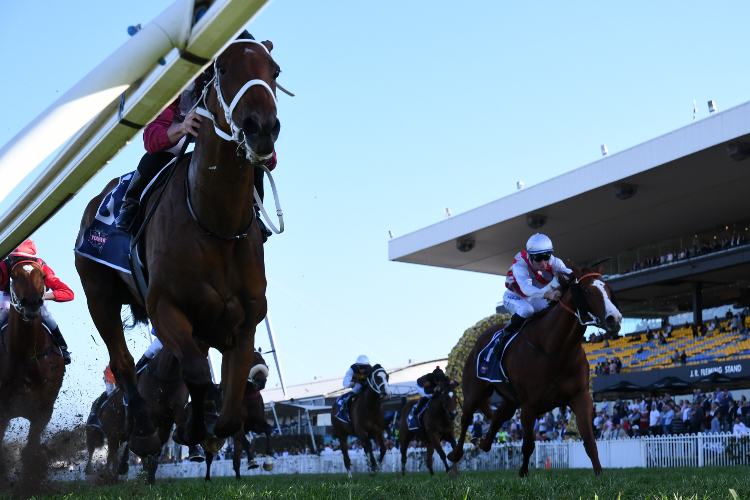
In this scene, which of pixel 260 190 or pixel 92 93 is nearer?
pixel 92 93

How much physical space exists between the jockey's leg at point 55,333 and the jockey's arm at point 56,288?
378 mm

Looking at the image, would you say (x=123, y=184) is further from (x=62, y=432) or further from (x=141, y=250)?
(x=62, y=432)

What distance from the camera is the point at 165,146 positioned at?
17.9ft

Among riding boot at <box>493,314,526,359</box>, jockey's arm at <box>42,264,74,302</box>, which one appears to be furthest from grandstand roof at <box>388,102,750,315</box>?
jockey's arm at <box>42,264,74,302</box>

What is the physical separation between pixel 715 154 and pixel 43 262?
937 inches

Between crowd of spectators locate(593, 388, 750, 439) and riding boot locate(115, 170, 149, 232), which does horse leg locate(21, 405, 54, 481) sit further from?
crowd of spectators locate(593, 388, 750, 439)

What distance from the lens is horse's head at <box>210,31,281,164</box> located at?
12.6 feet

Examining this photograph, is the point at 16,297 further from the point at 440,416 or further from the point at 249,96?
the point at 440,416

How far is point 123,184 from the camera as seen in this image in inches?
242

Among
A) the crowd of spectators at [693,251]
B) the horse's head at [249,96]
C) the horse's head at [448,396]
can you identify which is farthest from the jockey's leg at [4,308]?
the crowd of spectators at [693,251]

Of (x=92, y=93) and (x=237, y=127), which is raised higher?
(x=237, y=127)

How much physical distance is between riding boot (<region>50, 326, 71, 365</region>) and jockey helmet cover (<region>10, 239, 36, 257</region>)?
3.38 feet

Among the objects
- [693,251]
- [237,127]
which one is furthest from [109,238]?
[693,251]

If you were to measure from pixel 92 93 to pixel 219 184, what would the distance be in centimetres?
272
